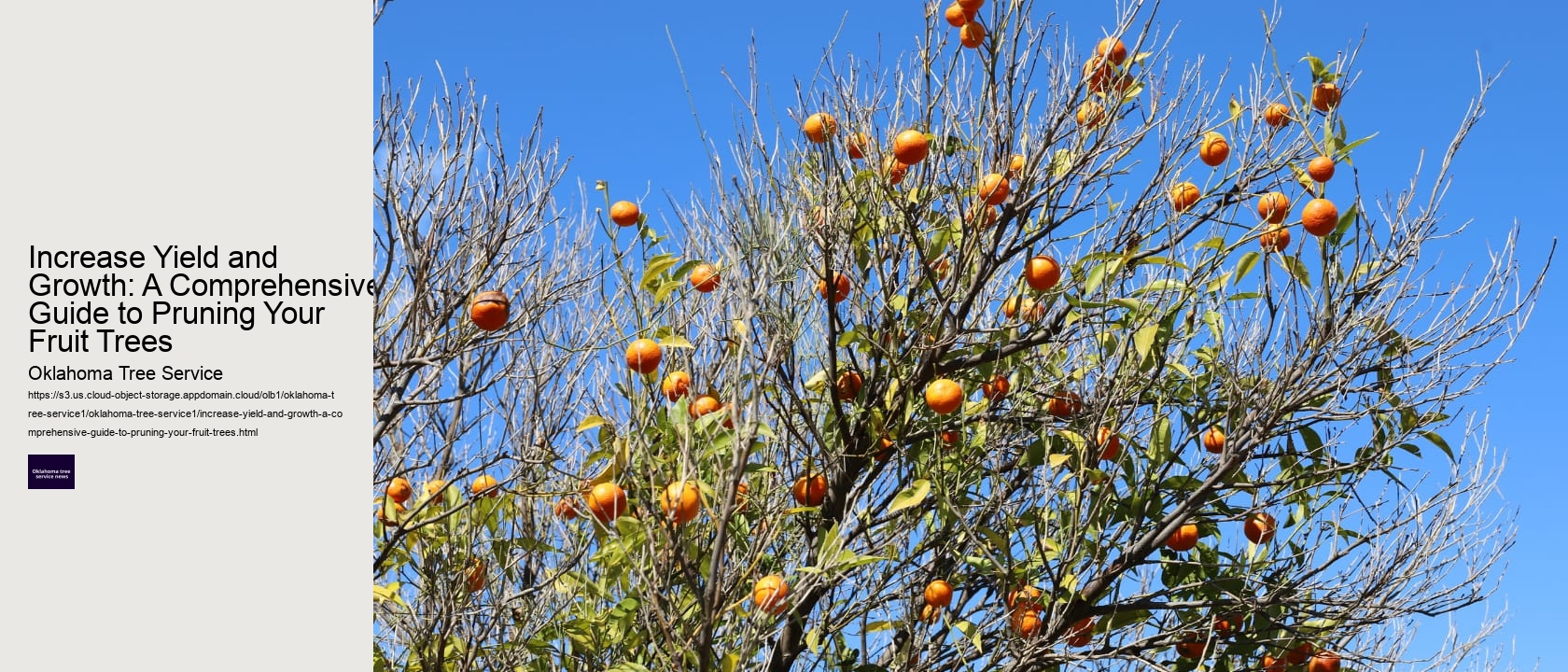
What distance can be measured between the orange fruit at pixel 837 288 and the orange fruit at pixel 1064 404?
2.44ft

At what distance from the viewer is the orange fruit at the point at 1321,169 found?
11.7ft

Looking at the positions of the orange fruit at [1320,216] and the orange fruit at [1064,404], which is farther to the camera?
the orange fruit at [1064,404]

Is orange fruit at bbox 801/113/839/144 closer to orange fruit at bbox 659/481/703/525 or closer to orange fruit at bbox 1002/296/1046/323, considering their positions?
orange fruit at bbox 1002/296/1046/323

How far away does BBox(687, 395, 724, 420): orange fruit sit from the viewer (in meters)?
2.76

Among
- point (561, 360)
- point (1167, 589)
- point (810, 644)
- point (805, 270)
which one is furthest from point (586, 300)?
point (1167, 589)

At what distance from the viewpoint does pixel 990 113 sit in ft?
11.6

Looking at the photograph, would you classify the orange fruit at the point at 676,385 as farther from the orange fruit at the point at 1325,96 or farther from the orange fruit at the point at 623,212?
the orange fruit at the point at 1325,96

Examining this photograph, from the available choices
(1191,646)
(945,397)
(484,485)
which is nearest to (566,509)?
(484,485)

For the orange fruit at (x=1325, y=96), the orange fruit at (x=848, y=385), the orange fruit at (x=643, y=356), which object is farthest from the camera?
the orange fruit at (x=1325, y=96)

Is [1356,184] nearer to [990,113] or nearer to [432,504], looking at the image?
[990,113]

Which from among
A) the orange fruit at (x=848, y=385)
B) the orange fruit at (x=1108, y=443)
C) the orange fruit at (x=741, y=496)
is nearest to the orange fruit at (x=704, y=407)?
the orange fruit at (x=741, y=496)

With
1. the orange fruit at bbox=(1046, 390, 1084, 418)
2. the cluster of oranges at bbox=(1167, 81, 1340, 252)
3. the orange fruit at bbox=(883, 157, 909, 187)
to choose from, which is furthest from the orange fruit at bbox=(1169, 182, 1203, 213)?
the orange fruit at bbox=(883, 157, 909, 187)

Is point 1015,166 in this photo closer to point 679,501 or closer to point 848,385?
point 848,385

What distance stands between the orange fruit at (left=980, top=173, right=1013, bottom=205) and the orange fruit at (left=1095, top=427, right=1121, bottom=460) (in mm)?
737
